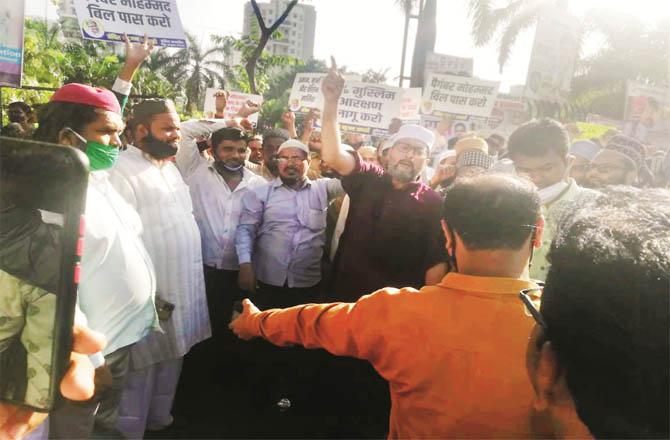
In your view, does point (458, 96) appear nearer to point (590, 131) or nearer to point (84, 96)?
point (590, 131)

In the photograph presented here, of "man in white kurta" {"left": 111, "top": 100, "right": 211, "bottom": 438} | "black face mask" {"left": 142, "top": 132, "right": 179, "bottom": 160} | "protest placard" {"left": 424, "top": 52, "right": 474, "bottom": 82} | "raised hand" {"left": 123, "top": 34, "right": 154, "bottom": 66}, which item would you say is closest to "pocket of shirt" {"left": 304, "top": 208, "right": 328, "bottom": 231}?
"man in white kurta" {"left": 111, "top": 100, "right": 211, "bottom": 438}

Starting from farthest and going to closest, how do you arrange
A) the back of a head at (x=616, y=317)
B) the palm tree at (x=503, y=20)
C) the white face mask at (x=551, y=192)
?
the palm tree at (x=503, y=20), the white face mask at (x=551, y=192), the back of a head at (x=616, y=317)

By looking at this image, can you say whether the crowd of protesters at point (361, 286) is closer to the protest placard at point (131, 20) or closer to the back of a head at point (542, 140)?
the back of a head at point (542, 140)

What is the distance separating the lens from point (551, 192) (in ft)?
8.18

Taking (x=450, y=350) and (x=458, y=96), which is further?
(x=458, y=96)

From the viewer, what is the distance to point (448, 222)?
138cm

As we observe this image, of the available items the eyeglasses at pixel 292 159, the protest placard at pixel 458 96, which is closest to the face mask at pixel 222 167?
the eyeglasses at pixel 292 159

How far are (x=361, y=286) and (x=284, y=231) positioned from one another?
786 mm

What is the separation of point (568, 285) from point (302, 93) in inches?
242

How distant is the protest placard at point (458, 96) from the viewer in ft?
20.8

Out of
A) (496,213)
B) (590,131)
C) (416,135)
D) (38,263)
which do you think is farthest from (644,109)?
(38,263)

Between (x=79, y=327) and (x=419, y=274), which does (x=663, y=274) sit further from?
(x=419, y=274)

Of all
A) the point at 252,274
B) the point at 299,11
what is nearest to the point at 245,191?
the point at 252,274

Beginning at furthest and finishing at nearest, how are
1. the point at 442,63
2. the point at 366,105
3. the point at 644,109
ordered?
the point at 442,63 → the point at 644,109 → the point at 366,105
